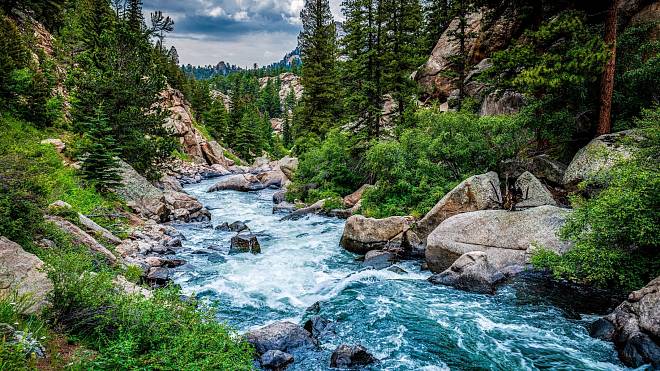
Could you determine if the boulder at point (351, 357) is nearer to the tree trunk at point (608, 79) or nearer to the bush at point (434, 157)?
the bush at point (434, 157)

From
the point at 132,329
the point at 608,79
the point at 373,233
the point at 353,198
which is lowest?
the point at 373,233

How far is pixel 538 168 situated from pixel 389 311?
9.64 meters

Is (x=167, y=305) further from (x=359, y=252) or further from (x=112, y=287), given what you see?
(x=359, y=252)

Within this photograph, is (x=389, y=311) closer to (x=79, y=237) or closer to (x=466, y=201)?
(x=466, y=201)

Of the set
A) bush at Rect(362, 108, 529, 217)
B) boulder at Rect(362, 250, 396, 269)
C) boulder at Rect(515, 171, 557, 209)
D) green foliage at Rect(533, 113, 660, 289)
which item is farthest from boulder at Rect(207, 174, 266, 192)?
green foliage at Rect(533, 113, 660, 289)

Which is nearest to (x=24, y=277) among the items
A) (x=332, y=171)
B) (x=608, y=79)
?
(x=608, y=79)

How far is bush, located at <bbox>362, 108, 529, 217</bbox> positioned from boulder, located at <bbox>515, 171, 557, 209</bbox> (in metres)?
2.15

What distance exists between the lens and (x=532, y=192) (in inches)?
559

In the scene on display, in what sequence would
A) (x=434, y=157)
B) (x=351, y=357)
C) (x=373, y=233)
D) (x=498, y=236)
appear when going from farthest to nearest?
(x=434, y=157) < (x=373, y=233) < (x=498, y=236) < (x=351, y=357)

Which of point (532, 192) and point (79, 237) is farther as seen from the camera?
point (532, 192)

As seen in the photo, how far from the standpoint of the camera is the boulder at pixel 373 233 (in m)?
15.9

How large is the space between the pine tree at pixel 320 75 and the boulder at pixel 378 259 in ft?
67.6

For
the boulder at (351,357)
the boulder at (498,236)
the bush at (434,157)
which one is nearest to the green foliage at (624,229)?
the boulder at (498,236)

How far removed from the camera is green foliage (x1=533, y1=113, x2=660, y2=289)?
28.6 ft
